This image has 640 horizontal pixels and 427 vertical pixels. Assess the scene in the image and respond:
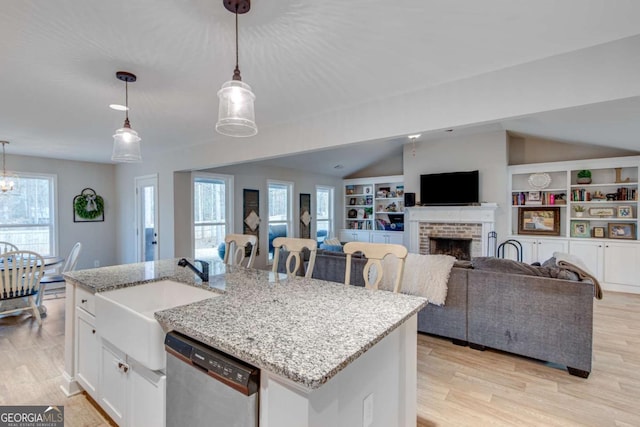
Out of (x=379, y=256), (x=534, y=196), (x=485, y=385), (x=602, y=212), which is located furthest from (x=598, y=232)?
(x=379, y=256)

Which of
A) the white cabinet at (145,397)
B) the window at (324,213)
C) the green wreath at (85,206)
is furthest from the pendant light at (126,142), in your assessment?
the window at (324,213)

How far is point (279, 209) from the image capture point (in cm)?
711

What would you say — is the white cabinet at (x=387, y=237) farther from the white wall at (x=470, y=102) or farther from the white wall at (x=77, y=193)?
the white wall at (x=77, y=193)

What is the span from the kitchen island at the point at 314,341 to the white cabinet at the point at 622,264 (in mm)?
5430

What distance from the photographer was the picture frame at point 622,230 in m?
5.12

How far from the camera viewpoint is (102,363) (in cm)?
189

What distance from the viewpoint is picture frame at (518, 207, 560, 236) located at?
573 cm

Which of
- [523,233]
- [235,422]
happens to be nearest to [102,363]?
[235,422]

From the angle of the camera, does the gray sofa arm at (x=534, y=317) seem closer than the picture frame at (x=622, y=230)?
Yes

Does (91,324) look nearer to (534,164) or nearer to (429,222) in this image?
(429,222)

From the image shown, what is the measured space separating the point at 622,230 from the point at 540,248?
1210mm

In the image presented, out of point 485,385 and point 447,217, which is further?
point 447,217

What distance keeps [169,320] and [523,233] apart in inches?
258

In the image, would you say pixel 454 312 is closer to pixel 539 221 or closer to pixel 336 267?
pixel 336 267
